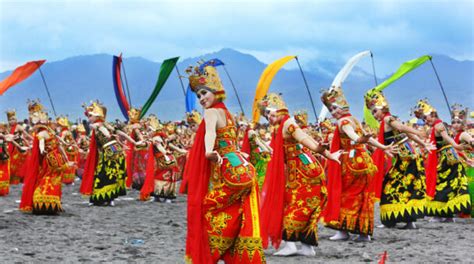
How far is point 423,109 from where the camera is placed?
11.4 meters

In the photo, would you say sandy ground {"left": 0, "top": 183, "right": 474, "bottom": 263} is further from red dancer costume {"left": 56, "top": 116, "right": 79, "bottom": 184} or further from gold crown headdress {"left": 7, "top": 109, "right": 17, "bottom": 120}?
gold crown headdress {"left": 7, "top": 109, "right": 17, "bottom": 120}

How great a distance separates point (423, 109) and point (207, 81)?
21.0ft

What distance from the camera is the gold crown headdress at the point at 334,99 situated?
350 inches

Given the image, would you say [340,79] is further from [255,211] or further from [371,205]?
[255,211]

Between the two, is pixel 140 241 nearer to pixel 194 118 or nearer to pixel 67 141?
pixel 194 118

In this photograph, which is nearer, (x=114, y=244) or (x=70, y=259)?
(x=70, y=259)

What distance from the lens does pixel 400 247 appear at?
335 inches

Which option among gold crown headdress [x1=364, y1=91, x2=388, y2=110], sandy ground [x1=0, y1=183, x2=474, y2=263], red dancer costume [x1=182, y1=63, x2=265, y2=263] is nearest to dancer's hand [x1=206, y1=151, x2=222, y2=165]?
red dancer costume [x1=182, y1=63, x2=265, y2=263]

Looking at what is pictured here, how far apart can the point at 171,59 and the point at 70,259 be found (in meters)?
10.4

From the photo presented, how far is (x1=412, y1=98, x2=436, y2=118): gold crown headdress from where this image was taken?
11.4 meters

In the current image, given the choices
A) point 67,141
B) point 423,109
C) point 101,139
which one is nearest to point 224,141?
point 423,109

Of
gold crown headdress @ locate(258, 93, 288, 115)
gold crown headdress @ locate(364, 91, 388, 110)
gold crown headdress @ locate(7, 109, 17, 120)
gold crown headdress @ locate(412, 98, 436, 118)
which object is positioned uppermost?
gold crown headdress @ locate(7, 109, 17, 120)

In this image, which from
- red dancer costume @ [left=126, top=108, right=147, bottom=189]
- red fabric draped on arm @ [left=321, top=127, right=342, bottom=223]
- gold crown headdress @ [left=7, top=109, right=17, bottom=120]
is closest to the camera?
red fabric draped on arm @ [left=321, top=127, right=342, bottom=223]

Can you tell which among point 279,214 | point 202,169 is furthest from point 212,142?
point 279,214
